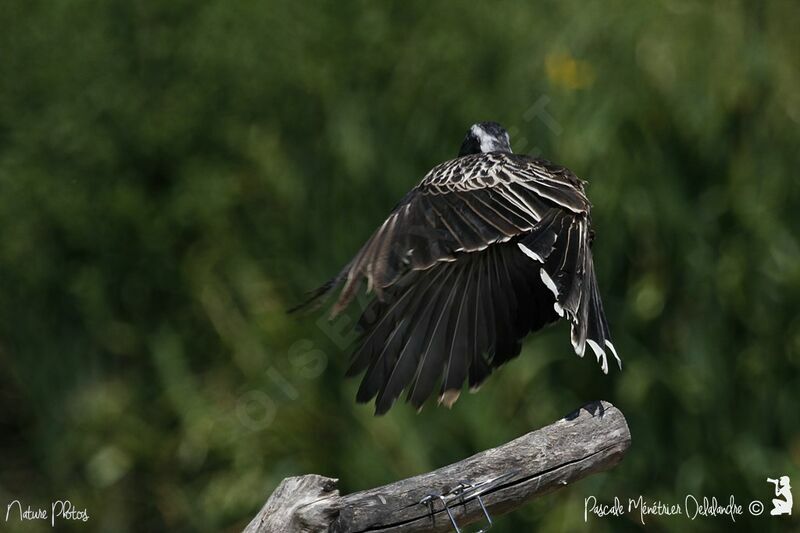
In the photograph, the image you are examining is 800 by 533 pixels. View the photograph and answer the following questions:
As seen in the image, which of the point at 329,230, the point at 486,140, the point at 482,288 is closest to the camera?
the point at 482,288

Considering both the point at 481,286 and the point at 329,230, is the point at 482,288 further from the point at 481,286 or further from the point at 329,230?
the point at 329,230

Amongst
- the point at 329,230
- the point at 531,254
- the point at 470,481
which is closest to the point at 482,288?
the point at 531,254

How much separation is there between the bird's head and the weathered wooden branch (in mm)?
1023

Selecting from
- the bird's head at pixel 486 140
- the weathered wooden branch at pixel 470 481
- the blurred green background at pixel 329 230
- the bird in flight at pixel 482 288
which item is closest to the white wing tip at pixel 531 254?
the bird in flight at pixel 482 288

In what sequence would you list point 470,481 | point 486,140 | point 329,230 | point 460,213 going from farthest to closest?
point 329,230
point 486,140
point 460,213
point 470,481

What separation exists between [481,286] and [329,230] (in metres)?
2.09

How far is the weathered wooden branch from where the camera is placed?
2.43 meters

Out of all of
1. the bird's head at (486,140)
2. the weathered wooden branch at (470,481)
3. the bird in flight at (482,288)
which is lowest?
the weathered wooden branch at (470,481)

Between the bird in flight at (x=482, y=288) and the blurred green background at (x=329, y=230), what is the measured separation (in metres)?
1.66

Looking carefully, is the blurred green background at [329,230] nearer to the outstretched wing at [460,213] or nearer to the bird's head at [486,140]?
the bird's head at [486,140]

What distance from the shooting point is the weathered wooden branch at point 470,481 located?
2.43 meters

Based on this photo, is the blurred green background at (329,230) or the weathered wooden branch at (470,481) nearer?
the weathered wooden branch at (470,481)

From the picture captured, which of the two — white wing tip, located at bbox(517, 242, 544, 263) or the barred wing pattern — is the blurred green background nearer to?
the barred wing pattern

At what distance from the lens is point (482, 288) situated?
127 inches
